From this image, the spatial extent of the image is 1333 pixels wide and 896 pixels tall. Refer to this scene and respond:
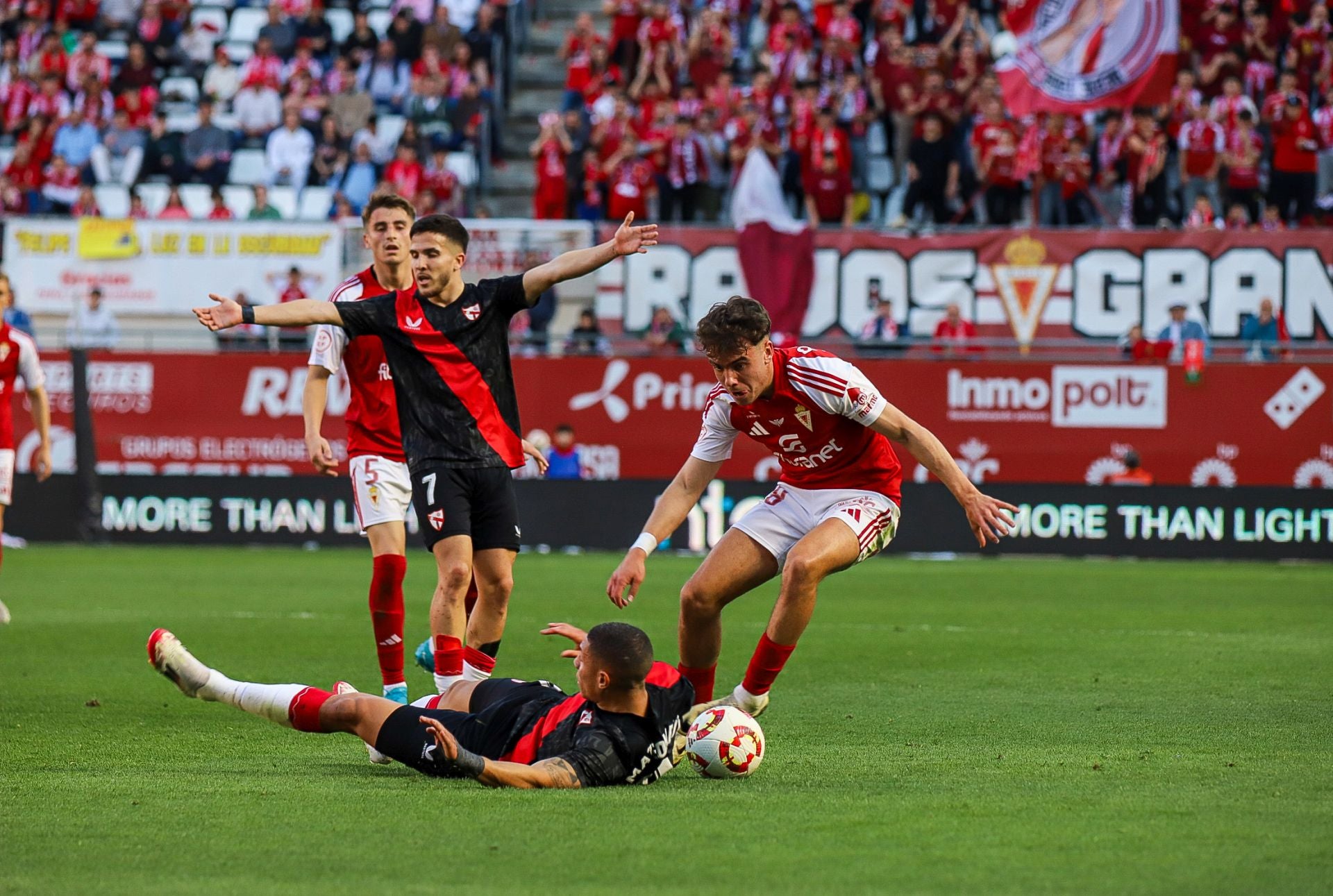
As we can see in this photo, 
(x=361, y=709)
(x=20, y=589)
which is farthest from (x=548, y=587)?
(x=361, y=709)

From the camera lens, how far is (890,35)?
26.6 m

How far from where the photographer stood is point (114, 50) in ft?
102

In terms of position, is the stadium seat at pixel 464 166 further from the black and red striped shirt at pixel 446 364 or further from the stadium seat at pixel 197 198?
the black and red striped shirt at pixel 446 364

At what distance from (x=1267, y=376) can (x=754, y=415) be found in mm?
15784

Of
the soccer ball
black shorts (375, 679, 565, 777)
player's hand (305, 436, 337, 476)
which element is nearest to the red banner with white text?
player's hand (305, 436, 337, 476)

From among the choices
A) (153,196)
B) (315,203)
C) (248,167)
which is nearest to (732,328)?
(315,203)

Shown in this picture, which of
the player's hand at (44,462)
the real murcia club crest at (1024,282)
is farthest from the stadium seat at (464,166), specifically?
the player's hand at (44,462)

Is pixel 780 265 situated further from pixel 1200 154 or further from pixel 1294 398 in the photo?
pixel 1294 398

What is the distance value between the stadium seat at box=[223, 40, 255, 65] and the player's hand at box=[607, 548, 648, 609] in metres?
25.0

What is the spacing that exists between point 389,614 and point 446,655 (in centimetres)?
54

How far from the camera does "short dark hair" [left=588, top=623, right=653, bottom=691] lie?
648 cm

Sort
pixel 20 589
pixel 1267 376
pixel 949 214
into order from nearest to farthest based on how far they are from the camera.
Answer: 1. pixel 20 589
2. pixel 1267 376
3. pixel 949 214

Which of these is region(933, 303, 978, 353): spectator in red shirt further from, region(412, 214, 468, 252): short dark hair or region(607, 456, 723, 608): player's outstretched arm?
region(412, 214, 468, 252): short dark hair

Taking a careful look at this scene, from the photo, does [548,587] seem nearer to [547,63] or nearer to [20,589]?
[20,589]
